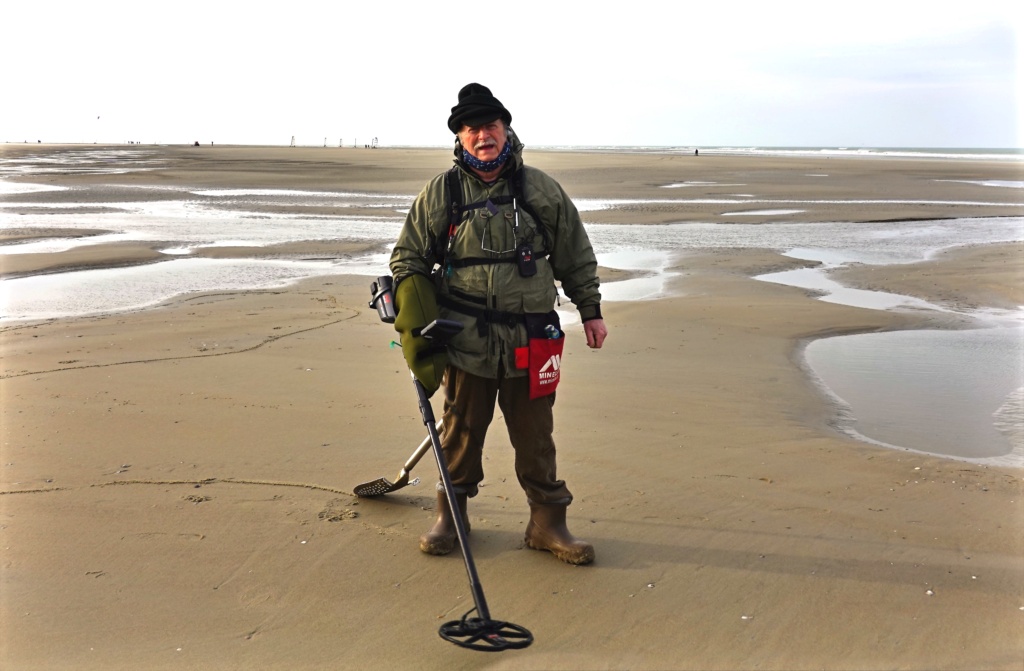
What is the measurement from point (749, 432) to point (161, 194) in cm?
2827

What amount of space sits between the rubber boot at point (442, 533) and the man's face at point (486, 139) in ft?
5.00

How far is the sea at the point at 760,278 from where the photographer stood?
667 centimetres

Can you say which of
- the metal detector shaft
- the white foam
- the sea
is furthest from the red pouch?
the white foam

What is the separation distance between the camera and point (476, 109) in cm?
390

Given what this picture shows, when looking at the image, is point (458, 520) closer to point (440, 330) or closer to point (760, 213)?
point (440, 330)

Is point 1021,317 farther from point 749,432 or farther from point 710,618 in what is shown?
point 710,618

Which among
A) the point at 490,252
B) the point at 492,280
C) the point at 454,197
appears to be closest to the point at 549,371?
the point at 492,280

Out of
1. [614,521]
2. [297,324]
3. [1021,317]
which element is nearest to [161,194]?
[297,324]

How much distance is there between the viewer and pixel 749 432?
6.01m

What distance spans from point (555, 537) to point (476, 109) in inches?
74.6

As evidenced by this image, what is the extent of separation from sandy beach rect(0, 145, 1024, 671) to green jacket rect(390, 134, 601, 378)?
3.28ft

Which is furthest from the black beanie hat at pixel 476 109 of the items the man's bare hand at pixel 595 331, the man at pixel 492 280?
the man's bare hand at pixel 595 331

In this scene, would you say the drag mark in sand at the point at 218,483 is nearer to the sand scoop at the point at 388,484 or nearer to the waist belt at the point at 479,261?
the sand scoop at the point at 388,484

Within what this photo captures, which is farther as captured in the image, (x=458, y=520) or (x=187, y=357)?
(x=187, y=357)
